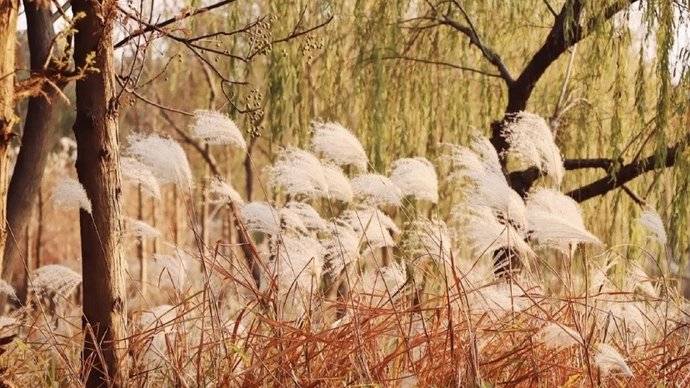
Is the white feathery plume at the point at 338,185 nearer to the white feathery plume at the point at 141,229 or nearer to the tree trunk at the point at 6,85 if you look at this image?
the white feathery plume at the point at 141,229

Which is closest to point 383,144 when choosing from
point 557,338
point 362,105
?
point 362,105

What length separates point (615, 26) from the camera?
6.62 metres

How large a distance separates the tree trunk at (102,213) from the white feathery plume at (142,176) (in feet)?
0.21

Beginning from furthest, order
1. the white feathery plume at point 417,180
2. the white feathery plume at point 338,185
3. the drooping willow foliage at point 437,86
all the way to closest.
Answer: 1. the drooping willow foliage at point 437,86
2. the white feathery plume at point 417,180
3. the white feathery plume at point 338,185

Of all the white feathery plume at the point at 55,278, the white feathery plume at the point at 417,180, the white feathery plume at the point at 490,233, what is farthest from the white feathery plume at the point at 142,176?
the white feathery plume at the point at 490,233

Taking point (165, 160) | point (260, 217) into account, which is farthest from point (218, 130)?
point (260, 217)

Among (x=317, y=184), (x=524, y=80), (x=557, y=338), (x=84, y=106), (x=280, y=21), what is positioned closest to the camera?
(x=557, y=338)

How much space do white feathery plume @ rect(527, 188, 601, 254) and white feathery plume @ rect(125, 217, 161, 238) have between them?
1.16 meters

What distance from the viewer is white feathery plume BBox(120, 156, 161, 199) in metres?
3.50

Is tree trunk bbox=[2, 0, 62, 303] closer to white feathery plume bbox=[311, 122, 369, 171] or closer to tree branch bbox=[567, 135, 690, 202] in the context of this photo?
white feathery plume bbox=[311, 122, 369, 171]

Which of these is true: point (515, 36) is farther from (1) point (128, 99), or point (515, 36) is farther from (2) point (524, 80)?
(1) point (128, 99)

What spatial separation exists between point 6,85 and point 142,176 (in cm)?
49

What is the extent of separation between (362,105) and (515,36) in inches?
46.4

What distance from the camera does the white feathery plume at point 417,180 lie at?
3560 mm
